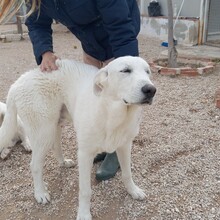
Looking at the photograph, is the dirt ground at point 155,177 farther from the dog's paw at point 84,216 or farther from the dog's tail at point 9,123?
the dog's tail at point 9,123

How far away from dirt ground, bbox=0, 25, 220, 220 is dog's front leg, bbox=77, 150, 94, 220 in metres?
0.10

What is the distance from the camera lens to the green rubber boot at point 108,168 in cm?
247

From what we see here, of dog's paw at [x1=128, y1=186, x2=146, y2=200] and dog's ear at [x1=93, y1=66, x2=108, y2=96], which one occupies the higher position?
dog's ear at [x1=93, y1=66, x2=108, y2=96]

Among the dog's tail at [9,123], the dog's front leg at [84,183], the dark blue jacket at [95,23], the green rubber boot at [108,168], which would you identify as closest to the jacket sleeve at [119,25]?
the dark blue jacket at [95,23]

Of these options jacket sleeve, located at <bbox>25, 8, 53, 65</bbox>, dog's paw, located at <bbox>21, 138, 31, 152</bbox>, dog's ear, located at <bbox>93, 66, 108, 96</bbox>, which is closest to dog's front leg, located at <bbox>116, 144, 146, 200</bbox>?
dog's ear, located at <bbox>93, 66, 108, 96</bbox>

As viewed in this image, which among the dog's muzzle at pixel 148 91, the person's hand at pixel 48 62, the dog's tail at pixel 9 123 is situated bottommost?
the dog's tail at pixel 9 123

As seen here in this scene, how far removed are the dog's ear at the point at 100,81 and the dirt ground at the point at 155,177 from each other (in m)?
0.89

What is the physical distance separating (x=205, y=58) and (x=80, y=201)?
4.64 m

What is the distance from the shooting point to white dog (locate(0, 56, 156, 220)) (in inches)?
65.9

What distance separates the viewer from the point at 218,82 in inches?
185

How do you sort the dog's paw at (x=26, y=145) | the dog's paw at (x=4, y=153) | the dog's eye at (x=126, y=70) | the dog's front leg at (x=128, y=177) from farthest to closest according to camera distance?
1. the dog's paw at (x=26, y=145)
2. the dog's paw at (x=4, y=153)
3. the dog's front leg at (x=128, y=177)
4. the dog's eye at (x=126, y=70)

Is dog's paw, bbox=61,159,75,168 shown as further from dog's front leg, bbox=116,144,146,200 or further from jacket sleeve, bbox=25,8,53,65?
jacket sleeve, bbox=25,8,53,65

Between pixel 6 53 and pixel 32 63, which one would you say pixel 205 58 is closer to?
pixel 32 63

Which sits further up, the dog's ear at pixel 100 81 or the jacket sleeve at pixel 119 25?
the jacket sleeve at pixel 119 25
